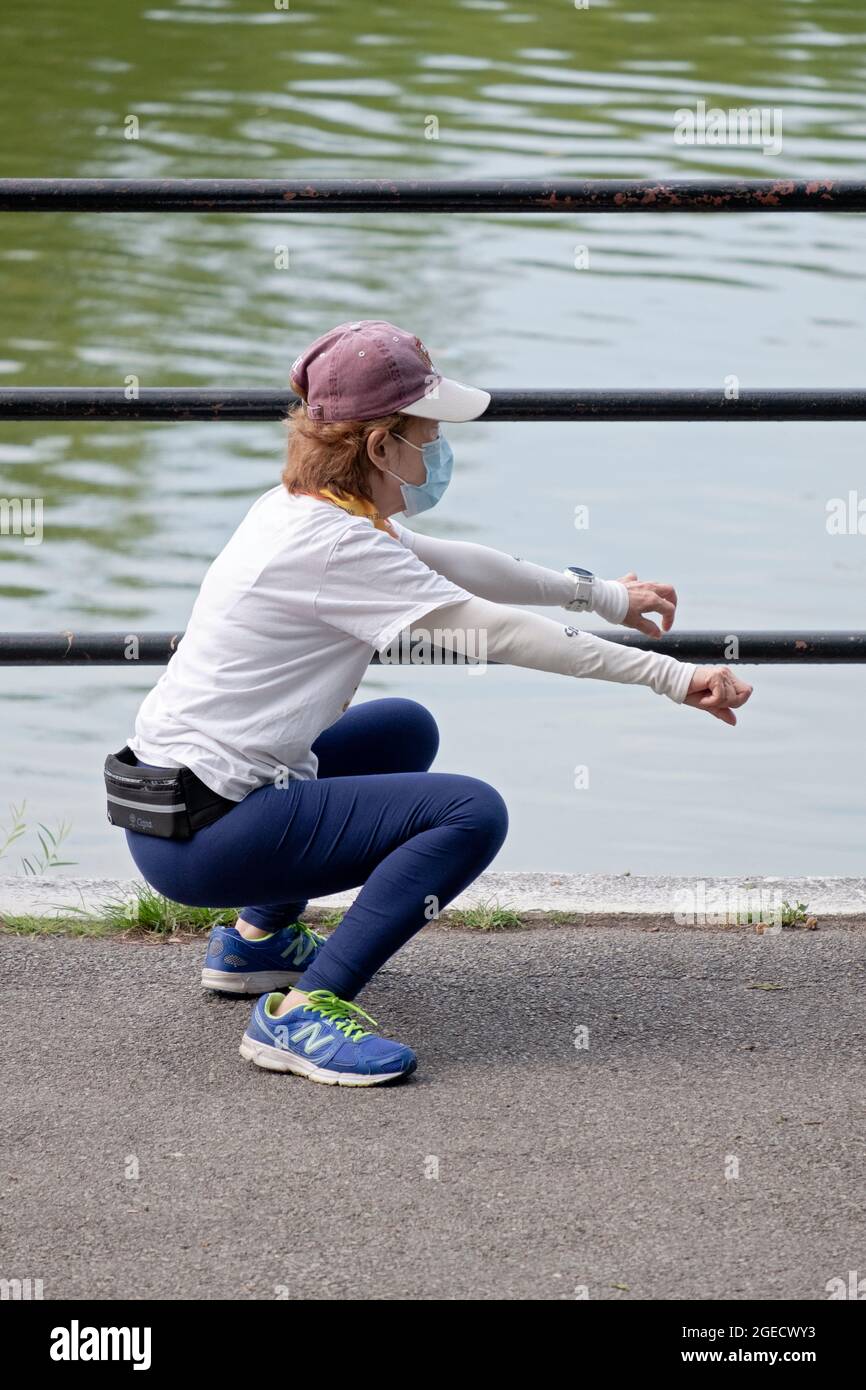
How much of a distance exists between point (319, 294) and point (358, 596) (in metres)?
6.59

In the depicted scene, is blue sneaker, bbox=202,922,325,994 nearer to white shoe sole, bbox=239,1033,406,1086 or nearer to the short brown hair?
white shoe sole, bbox=239,1033,406,1086

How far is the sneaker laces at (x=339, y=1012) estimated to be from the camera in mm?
2695

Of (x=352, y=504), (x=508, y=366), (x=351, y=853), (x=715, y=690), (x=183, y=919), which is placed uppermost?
(x=352, y=504)

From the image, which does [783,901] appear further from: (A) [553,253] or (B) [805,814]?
(A) [553,253]

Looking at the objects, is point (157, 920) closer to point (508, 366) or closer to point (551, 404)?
point (551, 404)

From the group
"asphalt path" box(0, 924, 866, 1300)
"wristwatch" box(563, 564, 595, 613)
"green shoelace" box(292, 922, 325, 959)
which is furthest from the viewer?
"green shoelace" box(292, 922, 325, 959)

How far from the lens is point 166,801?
8.93ft

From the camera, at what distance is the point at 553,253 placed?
10.6 meters

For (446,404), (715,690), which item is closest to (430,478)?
(446,404)

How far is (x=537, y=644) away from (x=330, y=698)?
319mm

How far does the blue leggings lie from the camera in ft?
8.97

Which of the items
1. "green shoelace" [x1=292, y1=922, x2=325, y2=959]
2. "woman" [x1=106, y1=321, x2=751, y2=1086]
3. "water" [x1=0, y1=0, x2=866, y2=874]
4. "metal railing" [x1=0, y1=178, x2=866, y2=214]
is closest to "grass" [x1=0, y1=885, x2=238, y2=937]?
"green shoelace" [x1=292, y1=922, x2=325, y2=959]

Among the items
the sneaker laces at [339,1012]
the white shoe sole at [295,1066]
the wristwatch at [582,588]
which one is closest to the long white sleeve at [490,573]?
the wristwatch at [582,588]

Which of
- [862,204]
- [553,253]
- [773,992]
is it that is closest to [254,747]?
[773,992]
